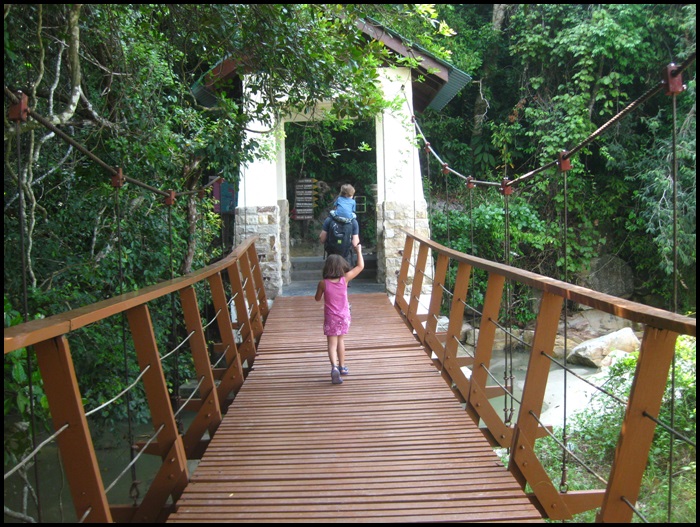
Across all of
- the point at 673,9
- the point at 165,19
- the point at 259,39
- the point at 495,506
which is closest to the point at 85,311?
the point at 495,506

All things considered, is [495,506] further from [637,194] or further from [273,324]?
[637,194]

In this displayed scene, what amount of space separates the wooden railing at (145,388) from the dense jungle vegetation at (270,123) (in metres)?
0.22

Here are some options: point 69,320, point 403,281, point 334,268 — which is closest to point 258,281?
point 403,281

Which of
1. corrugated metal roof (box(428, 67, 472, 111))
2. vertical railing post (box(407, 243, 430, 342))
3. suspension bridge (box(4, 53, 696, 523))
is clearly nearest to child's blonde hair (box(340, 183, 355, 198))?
vertical railing post (box(407, 243, 430, 342))

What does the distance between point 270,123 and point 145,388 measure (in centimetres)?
342

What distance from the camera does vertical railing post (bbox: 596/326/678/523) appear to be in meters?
1.62

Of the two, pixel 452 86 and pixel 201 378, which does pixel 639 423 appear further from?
pixel 452 86

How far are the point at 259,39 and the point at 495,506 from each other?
274cm

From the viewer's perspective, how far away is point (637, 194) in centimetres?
1020

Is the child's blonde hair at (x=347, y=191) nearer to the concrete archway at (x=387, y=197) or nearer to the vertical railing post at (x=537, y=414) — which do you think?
the concrete archway at (x=387, y=197)

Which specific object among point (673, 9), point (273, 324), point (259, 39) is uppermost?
point (673, 9)

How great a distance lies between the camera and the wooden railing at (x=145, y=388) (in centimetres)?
161

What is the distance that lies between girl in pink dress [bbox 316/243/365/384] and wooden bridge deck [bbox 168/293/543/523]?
118 mm

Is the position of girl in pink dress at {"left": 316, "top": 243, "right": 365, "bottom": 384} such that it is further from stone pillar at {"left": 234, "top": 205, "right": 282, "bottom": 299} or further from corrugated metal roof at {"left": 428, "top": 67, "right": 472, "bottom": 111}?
corrugated metal roof at {"left": 428, "top": 67, "right": 472, "bottom": 111}
